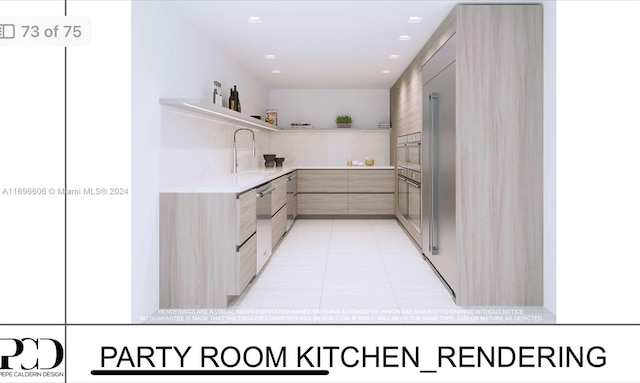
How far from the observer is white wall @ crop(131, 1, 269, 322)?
2955mm

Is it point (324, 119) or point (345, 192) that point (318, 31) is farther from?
point (324, 119)

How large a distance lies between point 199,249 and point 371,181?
15.6 feet

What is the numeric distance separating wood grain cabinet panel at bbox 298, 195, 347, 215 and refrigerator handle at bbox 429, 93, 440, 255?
138 inches

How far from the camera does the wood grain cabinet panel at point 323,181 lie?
25.5ft

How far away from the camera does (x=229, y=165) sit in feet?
17.4

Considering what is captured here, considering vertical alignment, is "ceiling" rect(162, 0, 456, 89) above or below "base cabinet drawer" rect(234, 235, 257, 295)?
above

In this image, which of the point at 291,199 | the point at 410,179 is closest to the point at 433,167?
the point at 410,179

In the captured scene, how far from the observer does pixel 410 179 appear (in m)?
5.89

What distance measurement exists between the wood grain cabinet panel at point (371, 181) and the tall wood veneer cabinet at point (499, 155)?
4.26 metres

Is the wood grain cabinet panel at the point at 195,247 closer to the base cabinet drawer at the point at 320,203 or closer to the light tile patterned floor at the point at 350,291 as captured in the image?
the light tile patterned floor at the point at 350,291

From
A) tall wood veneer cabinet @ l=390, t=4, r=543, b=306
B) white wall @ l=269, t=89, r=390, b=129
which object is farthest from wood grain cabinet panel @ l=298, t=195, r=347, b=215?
tall wood veneer cabinet @ l=390, t=4, r=543, b=306

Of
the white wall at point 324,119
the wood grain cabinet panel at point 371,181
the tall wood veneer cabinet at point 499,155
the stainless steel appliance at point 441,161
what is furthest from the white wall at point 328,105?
the tall wood veneer cabinet at point 499,155

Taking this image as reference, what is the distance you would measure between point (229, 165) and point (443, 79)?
8.13 feet

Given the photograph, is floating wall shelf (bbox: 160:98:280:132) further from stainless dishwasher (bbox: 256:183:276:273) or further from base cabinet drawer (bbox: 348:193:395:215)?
base cabinet drawer (bbox: 348:193:395:215)
